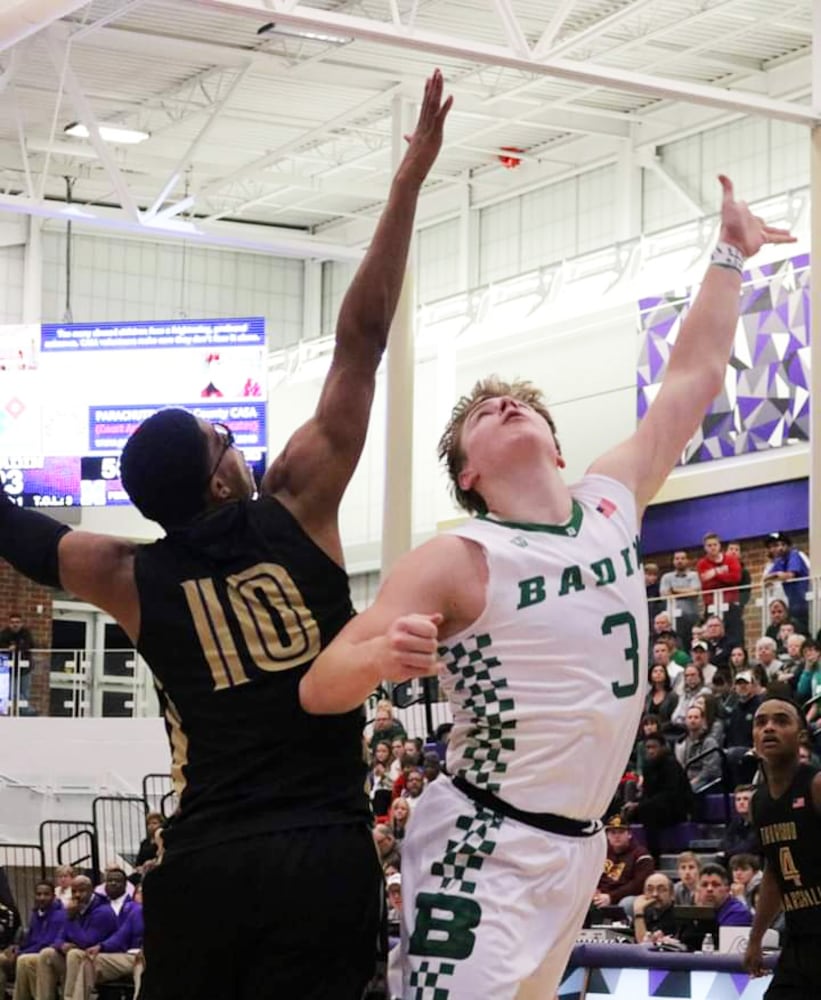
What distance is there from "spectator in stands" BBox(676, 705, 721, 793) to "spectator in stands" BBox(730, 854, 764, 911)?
8.93 ft

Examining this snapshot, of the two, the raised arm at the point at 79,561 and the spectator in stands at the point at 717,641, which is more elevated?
the raised arm at the point at 79,561

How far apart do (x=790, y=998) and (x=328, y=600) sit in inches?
138

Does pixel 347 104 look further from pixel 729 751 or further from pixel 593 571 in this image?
pixel 593 571

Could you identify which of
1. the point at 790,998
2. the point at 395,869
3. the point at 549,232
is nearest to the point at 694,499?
the point at 549,232

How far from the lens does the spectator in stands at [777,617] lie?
1762cm

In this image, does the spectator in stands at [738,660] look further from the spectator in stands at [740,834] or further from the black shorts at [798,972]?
the black shorts at [798,972]

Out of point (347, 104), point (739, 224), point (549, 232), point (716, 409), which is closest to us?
point (739, 224)

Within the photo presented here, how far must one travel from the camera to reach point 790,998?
22.5ft

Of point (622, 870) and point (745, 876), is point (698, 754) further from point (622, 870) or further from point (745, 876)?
point (745, 876)

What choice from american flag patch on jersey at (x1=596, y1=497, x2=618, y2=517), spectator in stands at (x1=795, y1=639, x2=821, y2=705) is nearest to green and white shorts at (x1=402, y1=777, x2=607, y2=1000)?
american flag patch on jersey at (x1=596, y1=497, x2=618, y2=517)

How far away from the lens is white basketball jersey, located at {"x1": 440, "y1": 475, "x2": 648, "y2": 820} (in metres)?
3.94

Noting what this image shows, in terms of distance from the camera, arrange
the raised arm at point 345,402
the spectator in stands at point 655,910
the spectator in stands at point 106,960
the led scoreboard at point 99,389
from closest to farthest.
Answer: the raised arm at point 345,402
the spectator in stands at point 655,910
the spectator in stands at point 106,960
the led scoreboard at point 99,389

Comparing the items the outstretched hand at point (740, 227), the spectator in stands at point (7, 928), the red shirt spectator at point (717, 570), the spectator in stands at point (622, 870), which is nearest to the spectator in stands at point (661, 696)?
the spectator in stands at point (622, 870)

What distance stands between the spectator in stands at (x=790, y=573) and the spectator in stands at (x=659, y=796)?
266 centimetres
